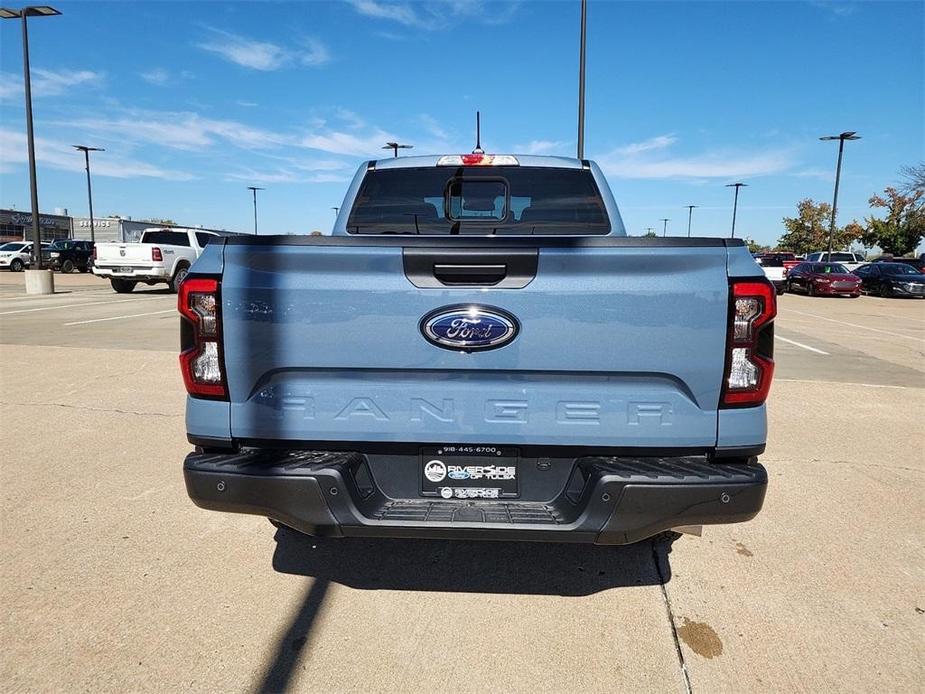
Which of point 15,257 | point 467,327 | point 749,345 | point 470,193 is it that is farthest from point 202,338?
point 15,257

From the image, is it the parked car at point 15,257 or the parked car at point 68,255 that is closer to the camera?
the parked car at point 68,255

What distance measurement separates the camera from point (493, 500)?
225 cm

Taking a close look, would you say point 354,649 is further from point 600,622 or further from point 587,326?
point 587,326

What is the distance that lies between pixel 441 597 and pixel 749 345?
1706 mm

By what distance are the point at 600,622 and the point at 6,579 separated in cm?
275

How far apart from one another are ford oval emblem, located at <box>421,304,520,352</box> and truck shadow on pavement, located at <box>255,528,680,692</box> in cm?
134

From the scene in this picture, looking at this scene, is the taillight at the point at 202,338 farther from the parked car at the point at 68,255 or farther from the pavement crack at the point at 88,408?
the parked car at the point at 68,255

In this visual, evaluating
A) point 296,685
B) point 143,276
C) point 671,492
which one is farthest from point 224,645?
point 143,276

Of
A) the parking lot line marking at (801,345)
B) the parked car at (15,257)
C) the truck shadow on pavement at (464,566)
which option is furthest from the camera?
the parked car at (15,257)

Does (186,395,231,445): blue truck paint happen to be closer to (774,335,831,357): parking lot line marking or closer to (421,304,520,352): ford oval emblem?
(421,304,520,352): ford oval emblem

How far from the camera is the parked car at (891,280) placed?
25.5 m

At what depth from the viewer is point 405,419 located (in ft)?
7.12

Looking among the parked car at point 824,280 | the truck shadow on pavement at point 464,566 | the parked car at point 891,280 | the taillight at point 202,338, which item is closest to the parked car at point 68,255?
the parked car at point 824,280

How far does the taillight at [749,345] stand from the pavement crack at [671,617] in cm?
103
